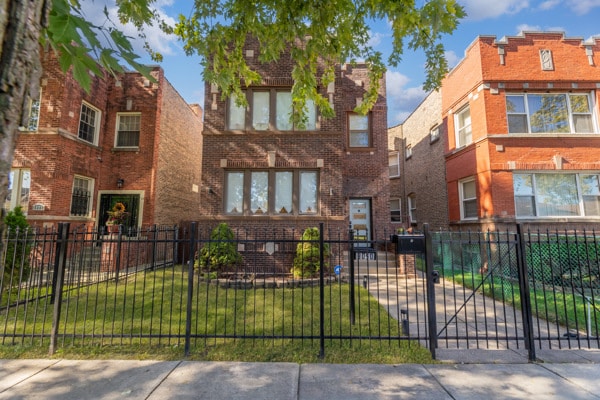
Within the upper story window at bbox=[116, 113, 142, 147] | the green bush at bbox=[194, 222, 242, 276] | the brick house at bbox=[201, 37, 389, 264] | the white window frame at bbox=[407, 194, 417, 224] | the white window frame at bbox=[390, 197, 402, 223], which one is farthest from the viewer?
the white window frame at bbox=[390, 197, 402, 223]

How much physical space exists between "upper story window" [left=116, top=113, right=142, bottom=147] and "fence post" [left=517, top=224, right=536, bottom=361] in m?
13.7

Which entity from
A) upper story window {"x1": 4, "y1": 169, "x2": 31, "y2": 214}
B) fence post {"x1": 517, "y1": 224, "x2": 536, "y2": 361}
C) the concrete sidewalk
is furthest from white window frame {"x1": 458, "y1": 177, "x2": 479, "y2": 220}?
upper story window {"x1": 4, "y1": 169, "x2": 31, "y2": 214}

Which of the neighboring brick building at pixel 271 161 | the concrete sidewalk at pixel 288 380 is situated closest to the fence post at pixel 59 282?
the concrete sidewalk at pixel 288 380

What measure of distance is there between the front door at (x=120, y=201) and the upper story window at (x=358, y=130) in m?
9.37

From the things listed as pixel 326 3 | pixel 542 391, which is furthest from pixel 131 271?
pixel 542 391

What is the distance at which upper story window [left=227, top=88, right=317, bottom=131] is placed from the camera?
33.9 feet

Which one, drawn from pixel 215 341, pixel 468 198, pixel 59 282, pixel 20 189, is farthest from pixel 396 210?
pixel 20 189

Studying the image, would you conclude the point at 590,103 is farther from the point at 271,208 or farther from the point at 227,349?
the point at 227,349

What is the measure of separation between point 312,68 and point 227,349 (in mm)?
5235

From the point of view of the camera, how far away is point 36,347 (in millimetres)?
4246

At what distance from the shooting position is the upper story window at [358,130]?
39.1 feet

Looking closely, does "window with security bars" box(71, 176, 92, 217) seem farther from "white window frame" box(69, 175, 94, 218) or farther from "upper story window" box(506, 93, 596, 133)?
"upper story window" box(506, 93, 596, 133)

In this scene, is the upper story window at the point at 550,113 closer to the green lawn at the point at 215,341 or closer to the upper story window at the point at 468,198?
the upper story window at the point at 468,198

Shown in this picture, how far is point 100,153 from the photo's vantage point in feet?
40.2
